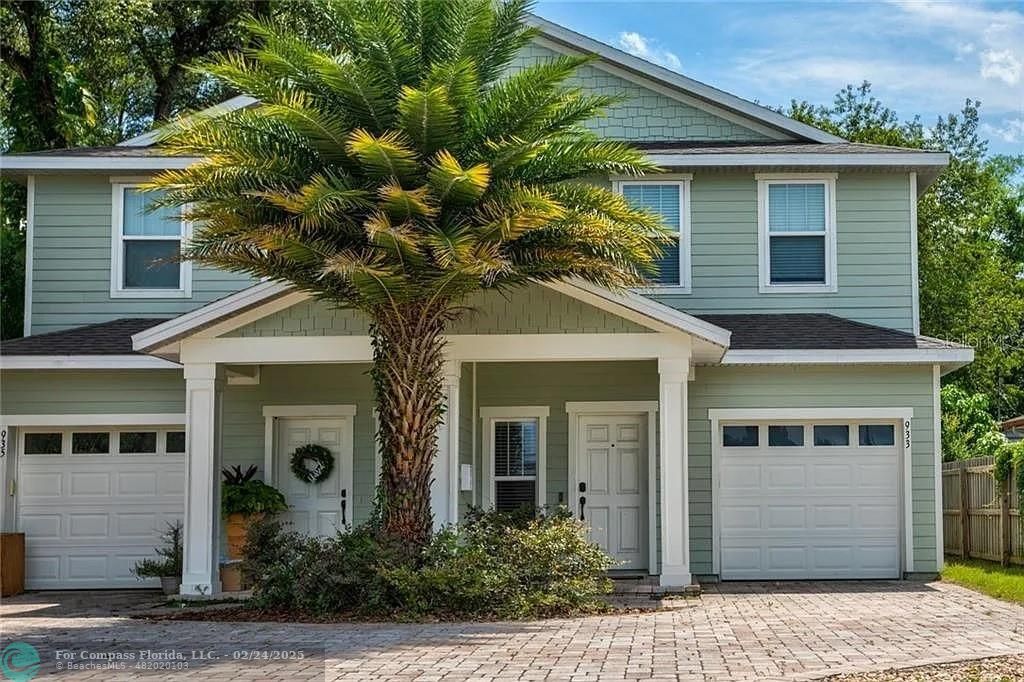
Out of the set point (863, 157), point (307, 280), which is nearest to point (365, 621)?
point (307, 280)

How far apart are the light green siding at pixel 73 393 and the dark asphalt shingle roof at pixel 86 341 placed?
0.37 metres

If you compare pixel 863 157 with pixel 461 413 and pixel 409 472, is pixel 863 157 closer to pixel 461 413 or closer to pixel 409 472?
pixel 461 413

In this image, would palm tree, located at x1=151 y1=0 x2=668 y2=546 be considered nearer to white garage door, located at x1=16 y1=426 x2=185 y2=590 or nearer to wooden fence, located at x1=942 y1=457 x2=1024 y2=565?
white garage door, located at x1=16 y1=426 x2=185 y2=590

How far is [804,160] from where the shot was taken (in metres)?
17.9

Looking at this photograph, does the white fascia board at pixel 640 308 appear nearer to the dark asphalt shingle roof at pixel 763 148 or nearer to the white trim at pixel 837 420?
the white trim at pixel 837 420

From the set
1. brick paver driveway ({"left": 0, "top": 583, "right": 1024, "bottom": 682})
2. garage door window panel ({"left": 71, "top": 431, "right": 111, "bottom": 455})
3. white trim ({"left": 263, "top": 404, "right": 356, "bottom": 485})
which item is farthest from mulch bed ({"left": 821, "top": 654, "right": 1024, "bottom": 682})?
garage door window panel ({"left": 71, "top": 431, "right": 111, "bottom": 455})

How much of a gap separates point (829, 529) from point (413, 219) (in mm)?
7893

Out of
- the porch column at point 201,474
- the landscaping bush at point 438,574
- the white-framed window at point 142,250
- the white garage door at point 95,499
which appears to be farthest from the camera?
the white-framed window at point 142,250

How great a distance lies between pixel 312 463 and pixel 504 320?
4.34m

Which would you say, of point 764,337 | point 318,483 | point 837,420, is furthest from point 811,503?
point 318,483

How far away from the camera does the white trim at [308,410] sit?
58.4ft

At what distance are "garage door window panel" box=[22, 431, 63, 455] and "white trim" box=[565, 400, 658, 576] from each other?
7.02 metres

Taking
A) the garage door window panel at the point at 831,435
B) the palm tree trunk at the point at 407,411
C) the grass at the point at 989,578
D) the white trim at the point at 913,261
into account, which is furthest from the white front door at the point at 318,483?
the grass at the point at 989,578

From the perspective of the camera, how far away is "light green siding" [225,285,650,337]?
14.9 m
